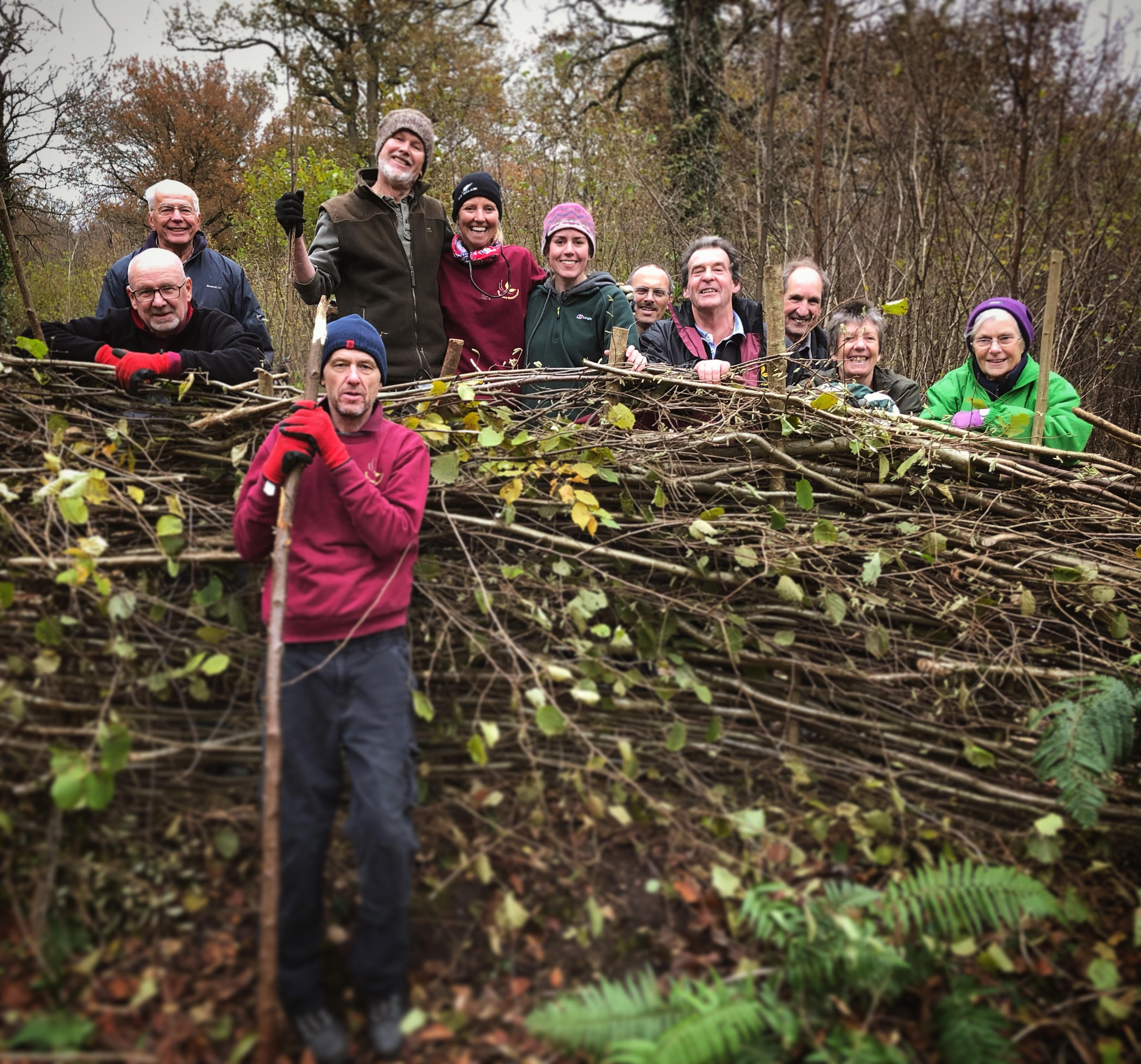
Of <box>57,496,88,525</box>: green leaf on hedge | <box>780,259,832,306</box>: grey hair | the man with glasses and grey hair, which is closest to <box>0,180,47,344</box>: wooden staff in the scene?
<box>57,496,88,525</box>: green leaf on hedge

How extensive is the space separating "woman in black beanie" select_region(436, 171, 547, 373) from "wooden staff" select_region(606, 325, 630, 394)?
0.53 meters

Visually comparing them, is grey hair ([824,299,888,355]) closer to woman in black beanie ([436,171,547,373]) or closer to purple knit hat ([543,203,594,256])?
purple knit hat ([543,203,594,256])

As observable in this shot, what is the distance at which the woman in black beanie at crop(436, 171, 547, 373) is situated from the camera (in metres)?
3.91

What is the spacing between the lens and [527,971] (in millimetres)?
2361

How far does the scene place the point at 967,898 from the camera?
→ 8.01 ft

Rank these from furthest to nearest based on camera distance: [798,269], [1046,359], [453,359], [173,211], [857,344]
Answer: [798,269] < [857,344] < [173,211] < [1046,359] < [453,359]

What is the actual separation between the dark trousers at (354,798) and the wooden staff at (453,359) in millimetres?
1309

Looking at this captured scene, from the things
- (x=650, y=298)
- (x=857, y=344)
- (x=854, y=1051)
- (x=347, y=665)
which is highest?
(x=650, y=298)

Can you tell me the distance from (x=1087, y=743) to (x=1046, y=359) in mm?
1849

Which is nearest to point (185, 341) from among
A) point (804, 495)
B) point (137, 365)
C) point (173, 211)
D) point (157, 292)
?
point (157, 292)

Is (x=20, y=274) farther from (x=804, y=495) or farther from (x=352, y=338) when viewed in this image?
→ (x=804, y=495)

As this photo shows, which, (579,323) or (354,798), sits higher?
(579,323)

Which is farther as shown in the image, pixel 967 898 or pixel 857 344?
pixel 857 344

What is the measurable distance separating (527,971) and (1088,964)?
1.73 metres
